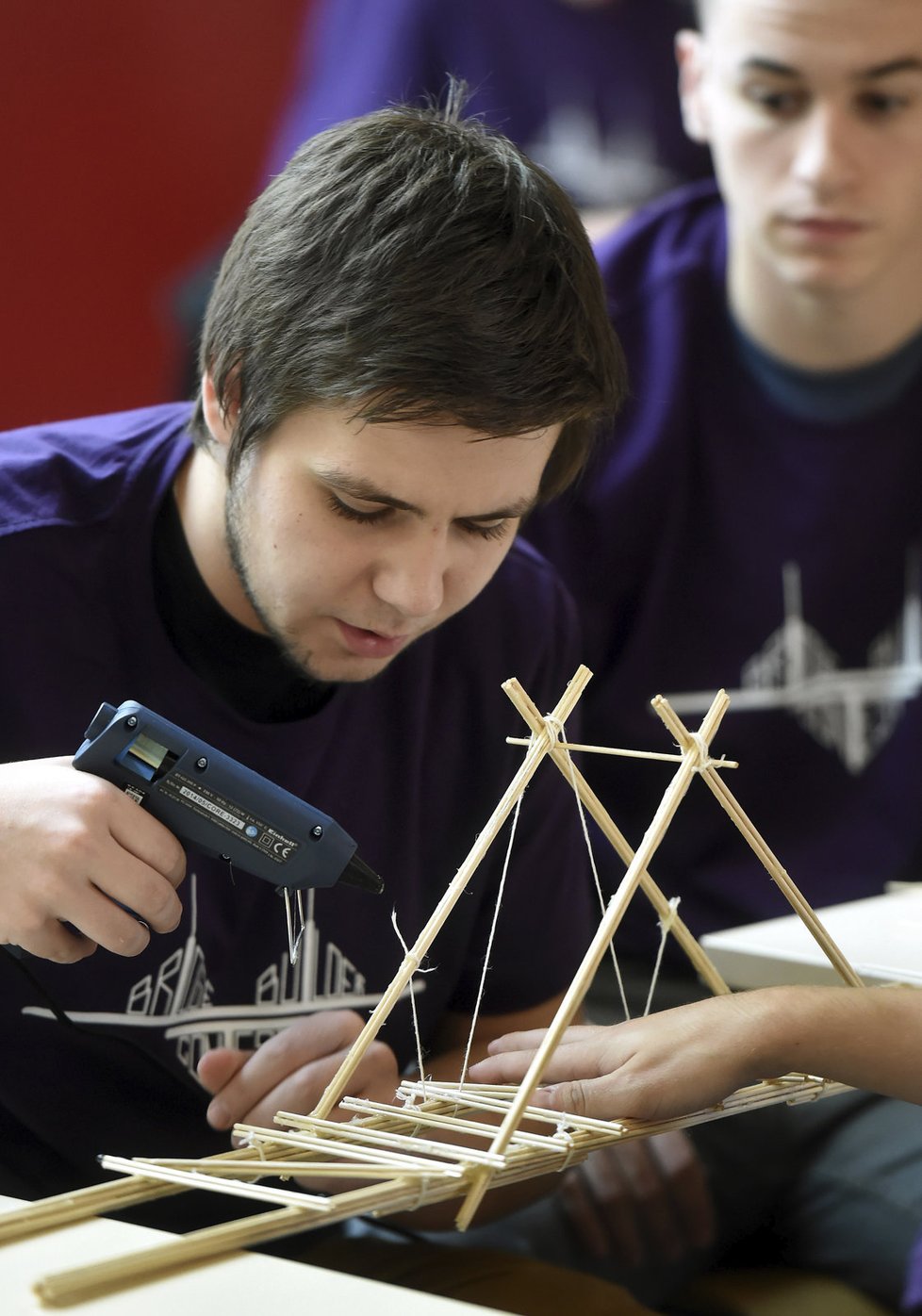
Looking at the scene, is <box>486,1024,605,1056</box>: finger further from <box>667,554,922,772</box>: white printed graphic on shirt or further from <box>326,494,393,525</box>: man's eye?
<box>667,554,922,772</box>: white printed graphic on shirt

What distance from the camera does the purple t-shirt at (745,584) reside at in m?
1.98

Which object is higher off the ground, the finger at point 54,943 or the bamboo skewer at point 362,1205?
the finger at point 54,943

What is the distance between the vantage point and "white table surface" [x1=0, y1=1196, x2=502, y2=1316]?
2.02 feet

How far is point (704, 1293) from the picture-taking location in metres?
0.90

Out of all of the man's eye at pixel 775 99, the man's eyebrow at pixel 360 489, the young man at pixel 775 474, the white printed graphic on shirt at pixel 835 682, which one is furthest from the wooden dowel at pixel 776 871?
the man's eye at pixel 775 99

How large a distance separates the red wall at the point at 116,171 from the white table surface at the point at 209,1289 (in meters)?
1.36

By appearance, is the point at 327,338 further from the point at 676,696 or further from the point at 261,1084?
the point at 676,696

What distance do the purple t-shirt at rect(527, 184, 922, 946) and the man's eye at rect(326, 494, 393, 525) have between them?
1022 mm

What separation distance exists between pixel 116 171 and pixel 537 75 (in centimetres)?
65

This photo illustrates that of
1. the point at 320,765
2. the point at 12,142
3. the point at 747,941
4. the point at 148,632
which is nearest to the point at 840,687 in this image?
the point at 747,941

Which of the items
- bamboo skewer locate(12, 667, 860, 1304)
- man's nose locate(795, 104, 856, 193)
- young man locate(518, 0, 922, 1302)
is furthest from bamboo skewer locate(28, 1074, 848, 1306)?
man's nose locate(795, 104, 856, 193)

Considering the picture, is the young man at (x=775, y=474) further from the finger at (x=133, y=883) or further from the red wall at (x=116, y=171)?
the finger at (x=133, y=883)

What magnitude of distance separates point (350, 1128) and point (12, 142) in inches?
57.2

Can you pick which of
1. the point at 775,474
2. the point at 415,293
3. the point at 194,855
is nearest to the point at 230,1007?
the point at 194,855
